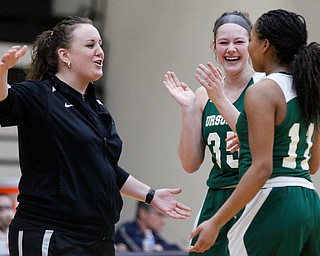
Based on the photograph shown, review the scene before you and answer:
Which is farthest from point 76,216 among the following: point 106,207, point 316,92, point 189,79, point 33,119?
point 189,79

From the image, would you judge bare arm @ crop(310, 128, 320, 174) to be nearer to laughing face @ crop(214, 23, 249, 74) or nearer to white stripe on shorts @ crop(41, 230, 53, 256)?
laughing face @ crop(214, 23, 249, 74)

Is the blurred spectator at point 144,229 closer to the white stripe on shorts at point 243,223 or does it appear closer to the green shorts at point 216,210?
the green shorts at point 216,210

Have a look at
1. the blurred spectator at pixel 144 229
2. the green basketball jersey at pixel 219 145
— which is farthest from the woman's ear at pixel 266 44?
the blurred spectator at pixel 144 229

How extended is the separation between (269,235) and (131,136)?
531 cm

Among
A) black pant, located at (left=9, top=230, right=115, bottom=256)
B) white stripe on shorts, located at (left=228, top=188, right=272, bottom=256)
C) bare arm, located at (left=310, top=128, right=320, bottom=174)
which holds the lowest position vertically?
black pant, located at (left=9, top=230, right=115, bottom=256)

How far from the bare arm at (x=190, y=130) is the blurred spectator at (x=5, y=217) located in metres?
3.20

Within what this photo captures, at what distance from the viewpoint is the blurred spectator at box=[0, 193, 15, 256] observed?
7.13 metres

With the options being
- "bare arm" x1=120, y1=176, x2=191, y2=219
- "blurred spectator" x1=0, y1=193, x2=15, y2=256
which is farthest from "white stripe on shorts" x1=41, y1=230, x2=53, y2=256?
"blurred spectator" x1=0, y1=193, x2=15, y2=256

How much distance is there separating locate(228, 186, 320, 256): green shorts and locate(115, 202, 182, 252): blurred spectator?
15.4 ft

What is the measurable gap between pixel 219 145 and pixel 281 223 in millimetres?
975

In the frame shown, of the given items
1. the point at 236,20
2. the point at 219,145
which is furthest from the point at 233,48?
the point at 219,145

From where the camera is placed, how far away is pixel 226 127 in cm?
414

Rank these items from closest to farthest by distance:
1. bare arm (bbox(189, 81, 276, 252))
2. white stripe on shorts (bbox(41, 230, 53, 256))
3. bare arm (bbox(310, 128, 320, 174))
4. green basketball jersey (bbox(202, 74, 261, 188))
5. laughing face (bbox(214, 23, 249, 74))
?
bare arm (bbox(189, 81, 276, 252)), bare arm (bbox(310, 128, 320, 174)), white stripe on shorts (bbox(41, 230, 53, 256)), green basketball jersey (bbox(202, 74, 261, 188)), laughing face (bbox(214, 23, 249, 74))

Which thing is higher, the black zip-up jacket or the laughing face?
the laughing face
